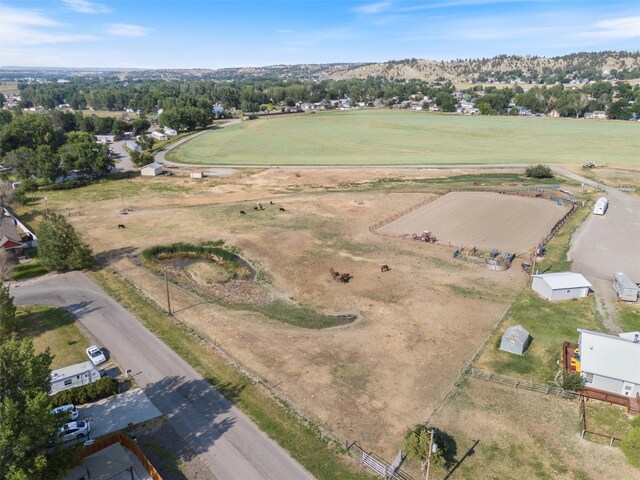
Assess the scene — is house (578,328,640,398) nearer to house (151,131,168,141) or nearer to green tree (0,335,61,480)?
green tree (0,335,61,480)

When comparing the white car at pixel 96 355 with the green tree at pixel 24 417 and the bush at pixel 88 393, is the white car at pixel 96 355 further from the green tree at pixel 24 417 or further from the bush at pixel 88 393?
the green tree at pixel 24 417

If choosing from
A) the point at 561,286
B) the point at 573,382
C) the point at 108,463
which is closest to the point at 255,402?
the point at 108,463

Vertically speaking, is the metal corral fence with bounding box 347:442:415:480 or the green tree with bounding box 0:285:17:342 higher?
the green tree with bounding box 0:285:17:342

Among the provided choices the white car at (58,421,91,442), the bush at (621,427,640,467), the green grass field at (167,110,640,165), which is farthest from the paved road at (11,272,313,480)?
the green grass field at (167,110,640,165)

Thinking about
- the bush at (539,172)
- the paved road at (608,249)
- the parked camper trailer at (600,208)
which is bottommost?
the paved road at (608,249)

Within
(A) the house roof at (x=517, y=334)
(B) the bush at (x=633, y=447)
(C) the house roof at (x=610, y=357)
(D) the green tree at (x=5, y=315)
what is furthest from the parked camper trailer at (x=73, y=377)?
(C) the house roof at (x=610, y=357)

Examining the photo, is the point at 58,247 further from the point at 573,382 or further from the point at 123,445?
the point at 573,382

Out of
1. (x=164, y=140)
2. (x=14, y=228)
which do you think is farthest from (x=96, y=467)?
(x=164, y=140)
